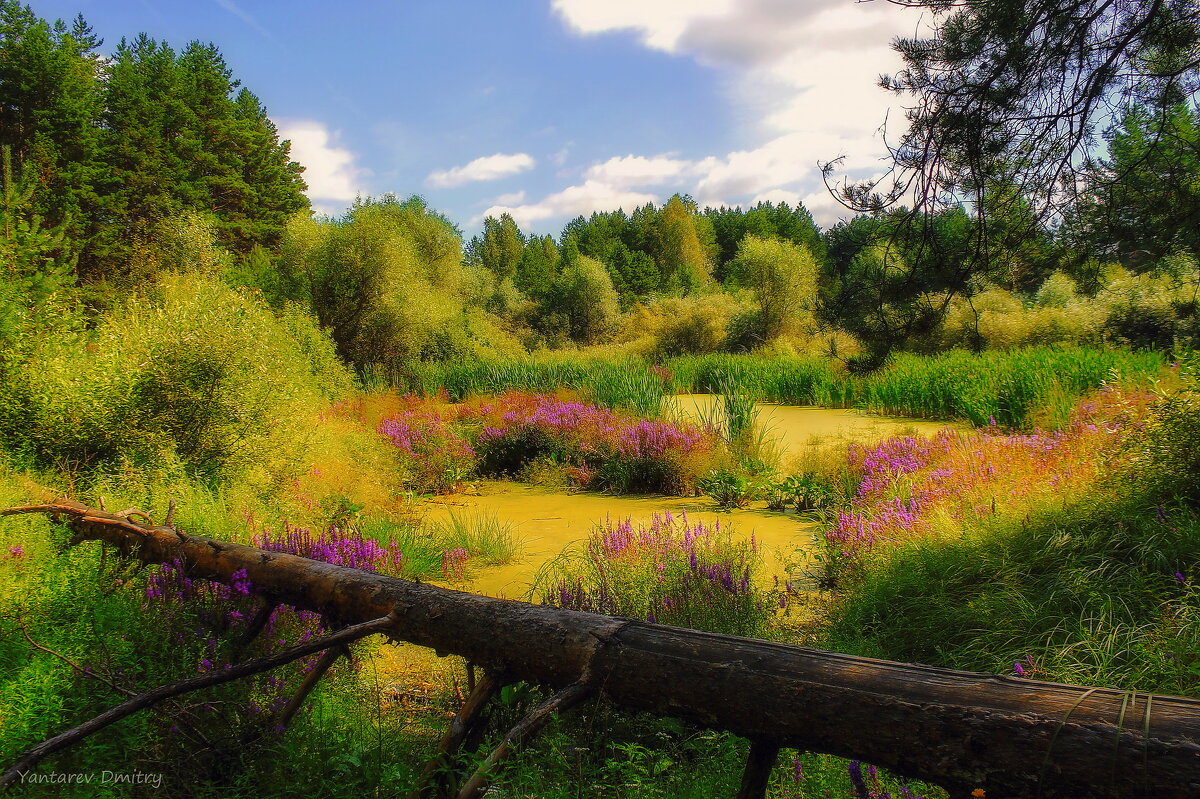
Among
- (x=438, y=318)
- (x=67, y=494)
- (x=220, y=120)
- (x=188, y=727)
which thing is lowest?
(x=188, y=727)

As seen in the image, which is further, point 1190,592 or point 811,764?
point 1190,592

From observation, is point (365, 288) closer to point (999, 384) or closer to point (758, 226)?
point (999, 384)

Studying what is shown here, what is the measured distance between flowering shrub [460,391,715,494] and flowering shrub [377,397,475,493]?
574 mm

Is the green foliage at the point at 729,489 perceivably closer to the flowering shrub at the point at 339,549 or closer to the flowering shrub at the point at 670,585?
the flowering shrub at the point at 670,585

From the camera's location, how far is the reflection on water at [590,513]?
5.18 meters

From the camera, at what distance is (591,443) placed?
9.04m

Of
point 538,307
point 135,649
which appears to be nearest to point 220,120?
point 538,307

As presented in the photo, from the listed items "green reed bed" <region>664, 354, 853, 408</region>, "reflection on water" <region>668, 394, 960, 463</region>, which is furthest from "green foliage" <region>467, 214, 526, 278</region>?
"reflection on water" <region>668, 394, 960, 463</region>

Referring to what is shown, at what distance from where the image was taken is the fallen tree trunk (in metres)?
1.23

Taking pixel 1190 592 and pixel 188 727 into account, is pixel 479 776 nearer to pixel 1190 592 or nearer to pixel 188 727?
pixel 188 727

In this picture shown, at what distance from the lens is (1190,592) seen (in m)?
2.87

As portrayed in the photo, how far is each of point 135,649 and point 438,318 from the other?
19285 millimetres

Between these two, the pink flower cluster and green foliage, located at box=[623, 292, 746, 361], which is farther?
green foliage, located at box=[623, 292, 746, 361]

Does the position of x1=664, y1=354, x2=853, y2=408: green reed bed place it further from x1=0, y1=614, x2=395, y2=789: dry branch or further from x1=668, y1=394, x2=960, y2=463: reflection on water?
x1=0, y1=614, x2=395, y2=789: dry branch
